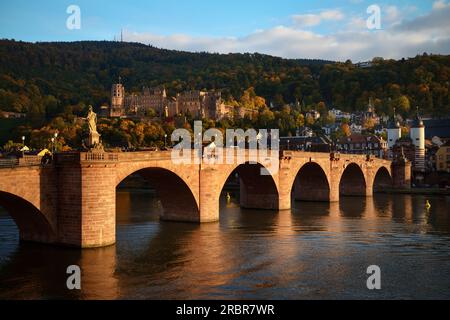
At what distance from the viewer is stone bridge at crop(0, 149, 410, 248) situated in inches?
1173

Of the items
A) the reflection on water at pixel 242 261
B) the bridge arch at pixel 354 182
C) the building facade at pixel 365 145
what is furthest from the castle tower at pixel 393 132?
the reflection on water at pixel 242 261

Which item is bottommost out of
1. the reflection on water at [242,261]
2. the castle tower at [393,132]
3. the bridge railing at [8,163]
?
the reflection on water at [242,261]

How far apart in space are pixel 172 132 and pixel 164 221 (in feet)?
298

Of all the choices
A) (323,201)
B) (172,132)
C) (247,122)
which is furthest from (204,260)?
(247,122)

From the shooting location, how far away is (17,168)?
2814 centimetres

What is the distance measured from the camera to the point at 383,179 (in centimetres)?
9731

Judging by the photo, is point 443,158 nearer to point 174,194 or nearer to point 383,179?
point 383,179

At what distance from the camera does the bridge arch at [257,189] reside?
5503 centimetres

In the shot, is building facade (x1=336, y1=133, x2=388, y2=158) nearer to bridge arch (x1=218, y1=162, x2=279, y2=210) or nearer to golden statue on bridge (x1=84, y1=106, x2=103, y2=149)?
bridge arch (x1=218, y1=162, x2=279, y2=210)

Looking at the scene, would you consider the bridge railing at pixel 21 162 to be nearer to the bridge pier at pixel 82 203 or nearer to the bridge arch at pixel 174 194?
the bridge pier at pixel 82 203

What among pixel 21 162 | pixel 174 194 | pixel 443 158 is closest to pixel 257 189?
pixel 174 194

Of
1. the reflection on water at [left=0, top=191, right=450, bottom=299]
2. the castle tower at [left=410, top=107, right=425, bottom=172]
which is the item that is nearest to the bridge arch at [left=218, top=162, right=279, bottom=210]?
the reflection on water at [left=0, top=191, right=450, bottom=299]

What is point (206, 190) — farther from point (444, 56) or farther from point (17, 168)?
point (444, 56)

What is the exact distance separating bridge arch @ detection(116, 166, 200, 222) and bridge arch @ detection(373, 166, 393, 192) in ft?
192
